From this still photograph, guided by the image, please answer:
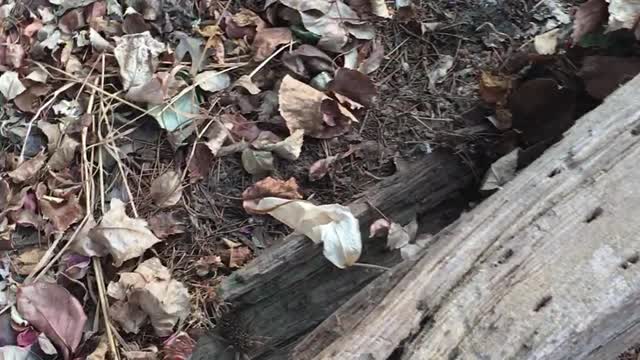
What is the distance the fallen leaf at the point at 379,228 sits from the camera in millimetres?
1543

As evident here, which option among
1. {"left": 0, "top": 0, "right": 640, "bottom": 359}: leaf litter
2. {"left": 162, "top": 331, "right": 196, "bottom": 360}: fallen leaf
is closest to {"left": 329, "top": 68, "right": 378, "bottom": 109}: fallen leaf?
{"left": 0, "top": 0, "right": 640, "bottom": 359}: leaf litter

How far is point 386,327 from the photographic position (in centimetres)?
113

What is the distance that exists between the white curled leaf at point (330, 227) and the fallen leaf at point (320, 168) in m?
0.59

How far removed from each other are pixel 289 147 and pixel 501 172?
0.73m

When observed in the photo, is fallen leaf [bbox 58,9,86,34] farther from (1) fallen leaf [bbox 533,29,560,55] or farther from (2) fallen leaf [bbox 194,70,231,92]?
(1) fallen leaf [bbox 533,29,560,55]

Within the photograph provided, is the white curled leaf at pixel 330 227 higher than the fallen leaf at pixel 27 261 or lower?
higher

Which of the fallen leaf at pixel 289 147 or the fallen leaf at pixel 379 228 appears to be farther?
the fallen leaf at pixel 289 147

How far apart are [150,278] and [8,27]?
37.9 inches

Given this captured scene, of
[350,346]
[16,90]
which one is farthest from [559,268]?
[16,90]

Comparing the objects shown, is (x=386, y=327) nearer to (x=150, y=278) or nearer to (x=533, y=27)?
(x=150, y=278)

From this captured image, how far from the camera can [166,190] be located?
84.3 inches

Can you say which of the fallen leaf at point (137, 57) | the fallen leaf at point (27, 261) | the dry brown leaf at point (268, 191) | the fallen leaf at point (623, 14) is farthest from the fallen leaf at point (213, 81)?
the fallen leaf at point (623, 14)

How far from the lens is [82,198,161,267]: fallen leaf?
2.03m

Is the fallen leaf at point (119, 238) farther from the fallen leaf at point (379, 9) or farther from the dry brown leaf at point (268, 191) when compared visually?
the fallen leaf at point (379, 9)
